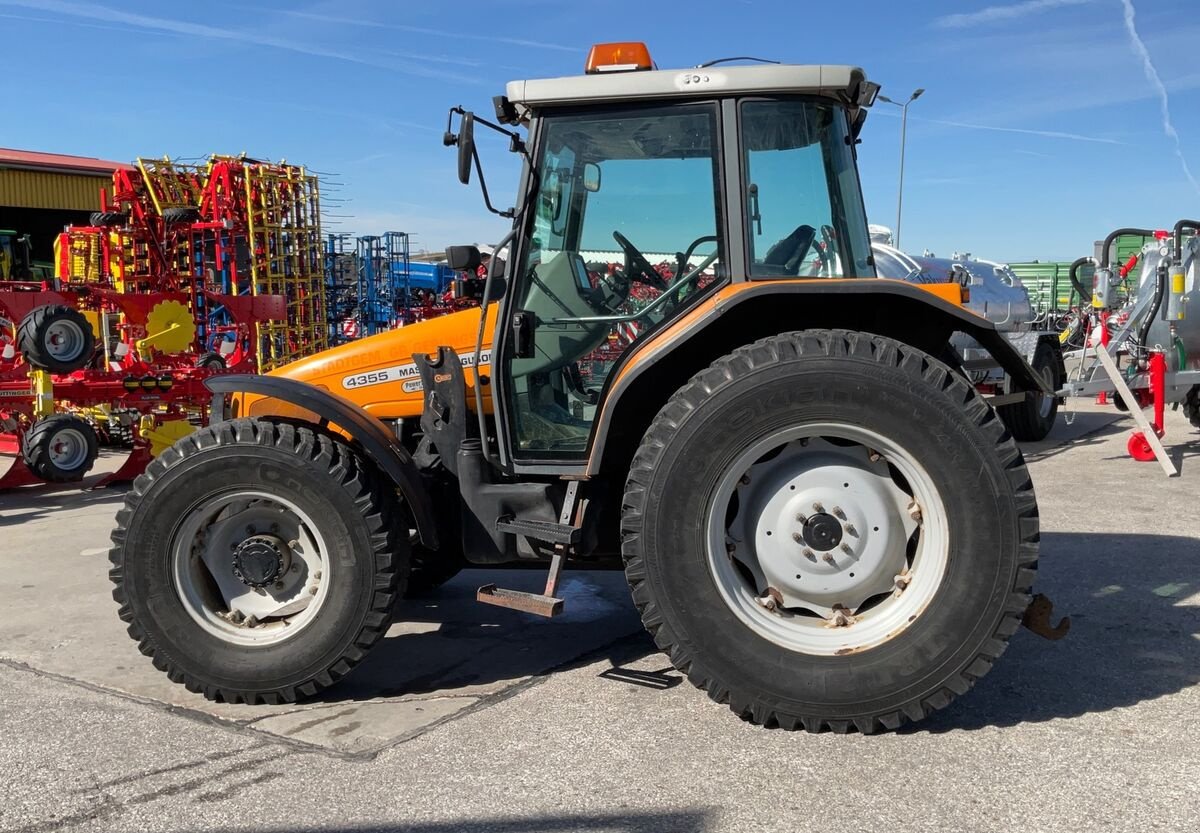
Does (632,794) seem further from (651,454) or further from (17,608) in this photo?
(17,608)

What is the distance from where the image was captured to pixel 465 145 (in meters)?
3.37

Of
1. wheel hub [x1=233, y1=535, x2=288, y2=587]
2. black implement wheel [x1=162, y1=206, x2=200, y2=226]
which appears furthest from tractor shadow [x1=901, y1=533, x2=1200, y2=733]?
black implement wheel [x1=162, y1=206, x2=200, y2=226]

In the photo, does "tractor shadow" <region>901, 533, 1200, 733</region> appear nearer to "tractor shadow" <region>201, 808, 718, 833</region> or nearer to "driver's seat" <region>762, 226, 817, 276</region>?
"tractor shadow" <region>201, 808, 718, 833</region>

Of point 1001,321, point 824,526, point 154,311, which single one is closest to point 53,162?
point 154,311

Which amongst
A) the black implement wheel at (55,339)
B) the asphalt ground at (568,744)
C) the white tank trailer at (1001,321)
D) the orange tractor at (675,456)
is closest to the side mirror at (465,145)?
the orange tractor at (675,456)

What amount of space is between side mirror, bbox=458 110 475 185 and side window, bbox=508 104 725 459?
0.39 metres

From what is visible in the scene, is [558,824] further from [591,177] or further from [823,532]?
[591,177]

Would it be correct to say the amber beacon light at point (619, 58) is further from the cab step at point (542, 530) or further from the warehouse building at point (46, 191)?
the warehouse building at point (46, 191)

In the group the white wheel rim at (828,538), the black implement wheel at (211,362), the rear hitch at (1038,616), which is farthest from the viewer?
the black implement wheel at (211,362)

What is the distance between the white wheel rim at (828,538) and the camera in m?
3.32

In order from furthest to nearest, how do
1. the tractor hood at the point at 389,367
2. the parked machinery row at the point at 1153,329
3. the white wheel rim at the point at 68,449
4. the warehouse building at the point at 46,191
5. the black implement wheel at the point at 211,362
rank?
the warehouse building at the point at 46,191 < the black implement wheel at the point at 211,362 < the parked machinery row at the point at 1153,329 < the white wheel rim at the point at 68,449 < the tractor hood at the point at 389,367

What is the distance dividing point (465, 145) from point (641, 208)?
0.71 m

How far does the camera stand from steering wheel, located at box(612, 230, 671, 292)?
147 inches

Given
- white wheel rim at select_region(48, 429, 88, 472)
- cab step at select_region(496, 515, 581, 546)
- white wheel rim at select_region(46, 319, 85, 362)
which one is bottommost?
white wheel rim at select_region(48, 429, 88, 472)
